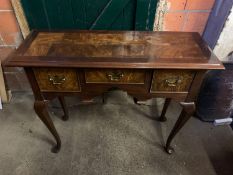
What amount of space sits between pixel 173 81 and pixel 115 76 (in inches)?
12.9

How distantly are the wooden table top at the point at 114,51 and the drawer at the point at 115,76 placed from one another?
0.07 metres

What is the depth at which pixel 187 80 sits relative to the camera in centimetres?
100

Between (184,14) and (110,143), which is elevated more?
(184,14)

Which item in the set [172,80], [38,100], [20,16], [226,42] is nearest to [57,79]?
[38,100]

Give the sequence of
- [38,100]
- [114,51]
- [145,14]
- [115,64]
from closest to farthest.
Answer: [115,64] < [114,51] < [38,100] < [145,14]

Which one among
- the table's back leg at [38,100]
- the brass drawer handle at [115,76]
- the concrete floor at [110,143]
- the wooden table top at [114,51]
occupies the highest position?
the wooden table top at [114,51]

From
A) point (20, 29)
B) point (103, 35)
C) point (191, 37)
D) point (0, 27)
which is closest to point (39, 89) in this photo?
point (103, 35)

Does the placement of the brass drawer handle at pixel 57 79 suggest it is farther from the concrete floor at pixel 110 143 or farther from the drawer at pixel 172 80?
the concrete floor at pixel 110 143

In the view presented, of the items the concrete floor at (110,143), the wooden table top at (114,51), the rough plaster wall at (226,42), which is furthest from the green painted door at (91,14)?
the concrete floor at (110,143)

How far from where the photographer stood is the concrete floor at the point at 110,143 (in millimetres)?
1414

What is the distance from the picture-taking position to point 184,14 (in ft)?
4.67

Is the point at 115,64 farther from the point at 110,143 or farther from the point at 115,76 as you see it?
the point at 110,143

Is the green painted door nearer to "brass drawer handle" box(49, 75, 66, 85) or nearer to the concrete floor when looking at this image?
"brass drawer handle" box(49, 75, 66, 85)

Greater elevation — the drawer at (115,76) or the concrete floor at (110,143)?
the drawer at (115,76)
